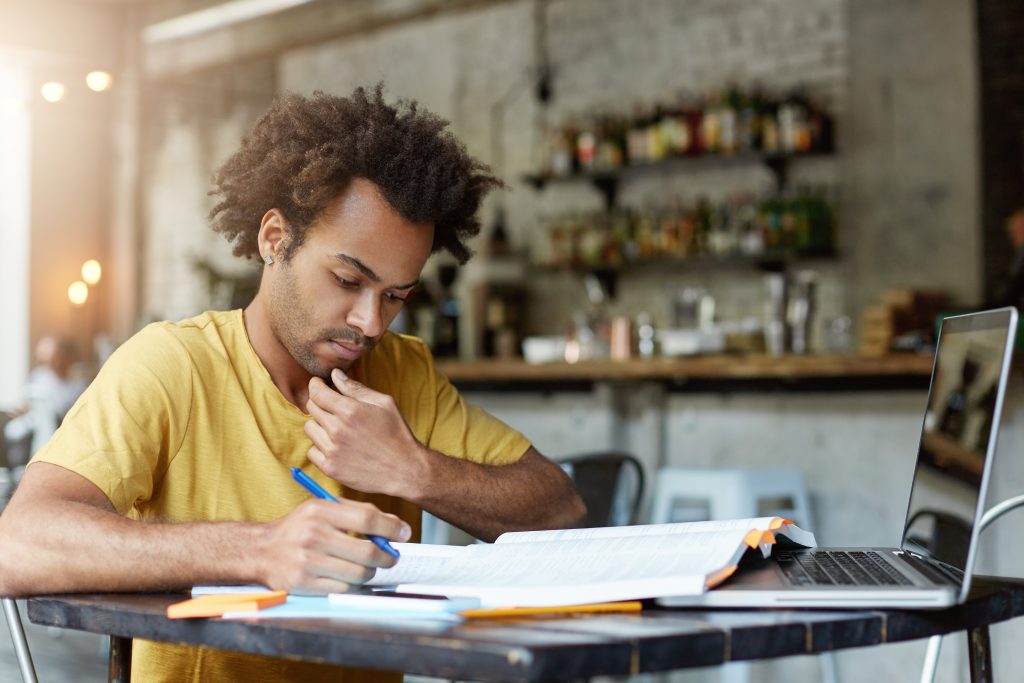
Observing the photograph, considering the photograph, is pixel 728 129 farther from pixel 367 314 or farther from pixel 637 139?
pixel 367 314

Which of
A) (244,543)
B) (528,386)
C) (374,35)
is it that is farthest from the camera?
(374,35)

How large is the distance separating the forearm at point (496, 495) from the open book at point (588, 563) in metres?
0.14

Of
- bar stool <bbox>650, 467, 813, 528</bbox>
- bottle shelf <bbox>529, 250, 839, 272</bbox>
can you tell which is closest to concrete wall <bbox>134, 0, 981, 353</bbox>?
bottle shelf <bbox>529, 250, 839, 272</bbox>

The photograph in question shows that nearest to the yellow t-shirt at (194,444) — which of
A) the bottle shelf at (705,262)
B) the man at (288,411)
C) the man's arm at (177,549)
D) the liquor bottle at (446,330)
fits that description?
the man at (288,411)

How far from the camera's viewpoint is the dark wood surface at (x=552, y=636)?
758mm

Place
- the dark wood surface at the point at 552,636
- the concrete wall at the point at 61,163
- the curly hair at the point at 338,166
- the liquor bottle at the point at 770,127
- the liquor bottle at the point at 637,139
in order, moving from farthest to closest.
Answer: the concrete wall at the point at 61,163 < the liquor bottle at the point at 637,139 < the liquor bottle at the point at 770,127 < the curly hair at the point at 338,166 < the dark wood surface at the point at 552,636

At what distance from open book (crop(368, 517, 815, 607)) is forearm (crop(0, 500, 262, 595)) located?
134mm

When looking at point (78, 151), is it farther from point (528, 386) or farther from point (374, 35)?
point (528, 386)

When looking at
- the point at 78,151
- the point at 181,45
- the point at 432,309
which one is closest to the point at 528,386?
the point at 432,309

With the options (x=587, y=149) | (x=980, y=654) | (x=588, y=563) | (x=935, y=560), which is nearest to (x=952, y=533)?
(x=935, y=560)

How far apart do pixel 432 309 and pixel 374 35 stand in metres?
3.03

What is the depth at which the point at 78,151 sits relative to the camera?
9898mm

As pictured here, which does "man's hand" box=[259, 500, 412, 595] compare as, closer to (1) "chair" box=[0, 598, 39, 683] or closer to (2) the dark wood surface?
(2) the dark wood surface

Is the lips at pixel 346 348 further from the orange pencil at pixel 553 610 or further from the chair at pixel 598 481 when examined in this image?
the chair at pixel 598 481
